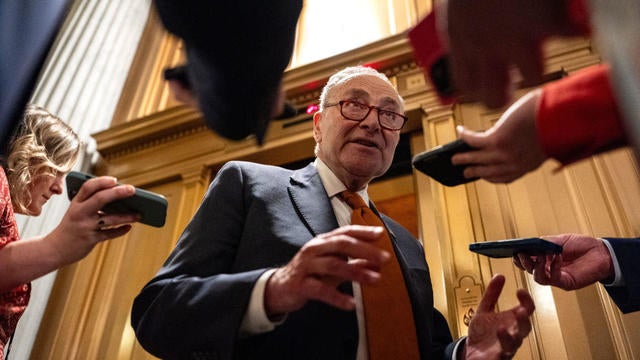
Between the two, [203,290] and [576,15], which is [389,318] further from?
[576,15]

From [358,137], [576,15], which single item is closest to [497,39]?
[576,15]

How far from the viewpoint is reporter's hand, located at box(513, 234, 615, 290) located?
0.78 m

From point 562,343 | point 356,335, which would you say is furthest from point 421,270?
point 562,343

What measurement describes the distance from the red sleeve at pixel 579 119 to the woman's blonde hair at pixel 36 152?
914mm

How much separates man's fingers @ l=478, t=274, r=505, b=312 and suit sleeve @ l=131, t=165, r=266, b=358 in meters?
0.42

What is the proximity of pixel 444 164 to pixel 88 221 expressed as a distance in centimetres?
53

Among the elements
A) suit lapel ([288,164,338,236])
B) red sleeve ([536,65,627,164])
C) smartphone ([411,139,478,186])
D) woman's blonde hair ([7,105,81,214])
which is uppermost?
woman's blonde hair ([7,105,81,214])

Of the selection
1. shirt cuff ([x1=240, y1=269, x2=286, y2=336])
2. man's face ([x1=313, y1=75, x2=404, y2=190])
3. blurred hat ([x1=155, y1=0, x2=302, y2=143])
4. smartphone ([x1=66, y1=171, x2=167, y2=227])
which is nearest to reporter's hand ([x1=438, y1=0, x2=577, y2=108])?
blurred hat ([x1=155, y1=0, x2=302, y2=143])

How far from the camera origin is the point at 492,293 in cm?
79

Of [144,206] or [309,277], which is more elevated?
[144,206]

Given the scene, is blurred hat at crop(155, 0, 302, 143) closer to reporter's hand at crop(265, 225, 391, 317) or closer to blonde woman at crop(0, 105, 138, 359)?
reporter's hand at crop(265, 225, 391, 317)

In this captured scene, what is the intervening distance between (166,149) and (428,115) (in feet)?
4.27

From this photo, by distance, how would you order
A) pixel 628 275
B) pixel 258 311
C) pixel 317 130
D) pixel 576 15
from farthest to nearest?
pixel 317 130
pixel 628 275
pixel 258 311
pixel 576 15

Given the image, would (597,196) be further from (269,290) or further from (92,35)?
(92,35)
